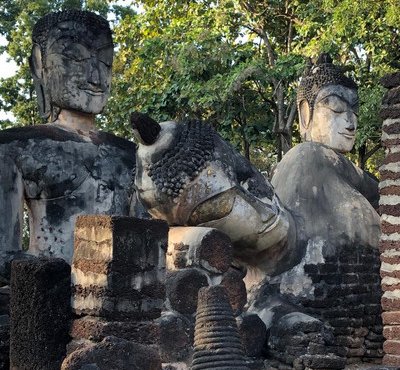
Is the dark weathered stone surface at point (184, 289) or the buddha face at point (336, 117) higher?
the buddha face at point (336, 117)

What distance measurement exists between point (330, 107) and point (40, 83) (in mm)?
2608

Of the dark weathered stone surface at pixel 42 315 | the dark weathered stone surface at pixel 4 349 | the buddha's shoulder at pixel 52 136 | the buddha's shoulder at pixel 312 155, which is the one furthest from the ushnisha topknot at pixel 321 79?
the dark weathered stone surface at pixel 42 315

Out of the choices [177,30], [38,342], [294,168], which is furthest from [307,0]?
[38,342]

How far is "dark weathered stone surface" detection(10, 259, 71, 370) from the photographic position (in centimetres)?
445

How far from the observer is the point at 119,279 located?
4.24m

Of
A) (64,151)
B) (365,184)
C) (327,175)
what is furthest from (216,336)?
(365,184)

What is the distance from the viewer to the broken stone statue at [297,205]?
614 cm

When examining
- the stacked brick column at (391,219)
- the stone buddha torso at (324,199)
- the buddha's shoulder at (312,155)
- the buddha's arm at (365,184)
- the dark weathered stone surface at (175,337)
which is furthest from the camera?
the buddha's arm at (365,184)

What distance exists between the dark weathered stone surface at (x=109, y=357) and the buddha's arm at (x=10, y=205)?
2.01 metres

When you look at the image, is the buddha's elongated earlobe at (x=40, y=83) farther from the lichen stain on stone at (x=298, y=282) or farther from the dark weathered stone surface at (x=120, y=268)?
the dark weathered stone surface at (x=120, y=268)

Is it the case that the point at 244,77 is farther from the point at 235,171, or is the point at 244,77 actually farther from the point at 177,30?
the point at 235,171

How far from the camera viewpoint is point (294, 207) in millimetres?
7324

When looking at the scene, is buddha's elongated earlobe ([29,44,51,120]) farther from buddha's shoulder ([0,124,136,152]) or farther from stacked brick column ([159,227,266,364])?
stacked brick column ([159,227,266,364])

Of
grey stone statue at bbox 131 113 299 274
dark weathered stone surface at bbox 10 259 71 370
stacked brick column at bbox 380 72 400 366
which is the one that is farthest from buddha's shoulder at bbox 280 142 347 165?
dark weathered stone surface at bbox 10 259 71 370
